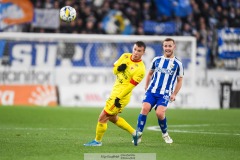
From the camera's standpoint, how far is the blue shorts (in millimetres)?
12438

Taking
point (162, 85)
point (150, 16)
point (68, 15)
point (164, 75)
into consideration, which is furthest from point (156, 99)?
point (150, 16)

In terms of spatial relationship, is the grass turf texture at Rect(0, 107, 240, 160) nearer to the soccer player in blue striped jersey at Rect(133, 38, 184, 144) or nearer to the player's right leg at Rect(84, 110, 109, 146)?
the player's right leg at Rect(84, 110, 109, 146)

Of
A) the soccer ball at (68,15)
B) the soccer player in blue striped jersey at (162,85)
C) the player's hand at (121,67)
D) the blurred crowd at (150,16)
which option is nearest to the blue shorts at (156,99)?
the soccer player in blue striped jersey at (162,85)

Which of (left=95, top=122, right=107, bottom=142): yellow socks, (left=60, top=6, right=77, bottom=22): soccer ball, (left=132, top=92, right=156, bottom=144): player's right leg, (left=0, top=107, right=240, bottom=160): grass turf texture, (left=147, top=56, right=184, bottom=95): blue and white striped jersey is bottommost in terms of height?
(left=0, top=107, right=240, bottom=160): grass turf texture

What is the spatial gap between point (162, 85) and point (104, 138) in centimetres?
161

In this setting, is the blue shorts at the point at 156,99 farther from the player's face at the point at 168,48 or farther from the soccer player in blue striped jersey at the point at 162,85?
the player's face at the point at 168,48

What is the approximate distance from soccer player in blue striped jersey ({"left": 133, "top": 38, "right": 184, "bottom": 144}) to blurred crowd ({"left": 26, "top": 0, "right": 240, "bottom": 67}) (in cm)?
1527

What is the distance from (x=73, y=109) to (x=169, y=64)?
439 inches

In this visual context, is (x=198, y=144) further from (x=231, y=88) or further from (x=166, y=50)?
(x=231, y=88)

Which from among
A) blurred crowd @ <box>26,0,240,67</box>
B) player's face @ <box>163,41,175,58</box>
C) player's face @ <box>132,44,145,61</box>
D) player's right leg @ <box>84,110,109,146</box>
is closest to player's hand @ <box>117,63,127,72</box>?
player's face @ <box>132,44,145,61</box>

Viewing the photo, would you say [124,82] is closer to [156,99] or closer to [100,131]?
[156,99]

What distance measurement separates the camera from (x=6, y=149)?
35.8 feet

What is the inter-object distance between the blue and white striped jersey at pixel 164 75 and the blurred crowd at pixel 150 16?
15.3m

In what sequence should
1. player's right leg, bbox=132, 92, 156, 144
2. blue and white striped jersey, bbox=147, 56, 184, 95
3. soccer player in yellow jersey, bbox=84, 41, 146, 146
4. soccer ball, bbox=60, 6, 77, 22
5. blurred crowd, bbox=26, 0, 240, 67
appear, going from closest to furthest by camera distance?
soccer player in yellow jersey, bbox=84, 41, 146, 146 → player's right leg, bbox=132, 92, 156, 144 → blue and white striped jersey, bbox=147, 56, 184, 95 → soccer ball, bbox=60, 6, 77, 22 → blurred crowd, bbox=26, 0, 240, 67
